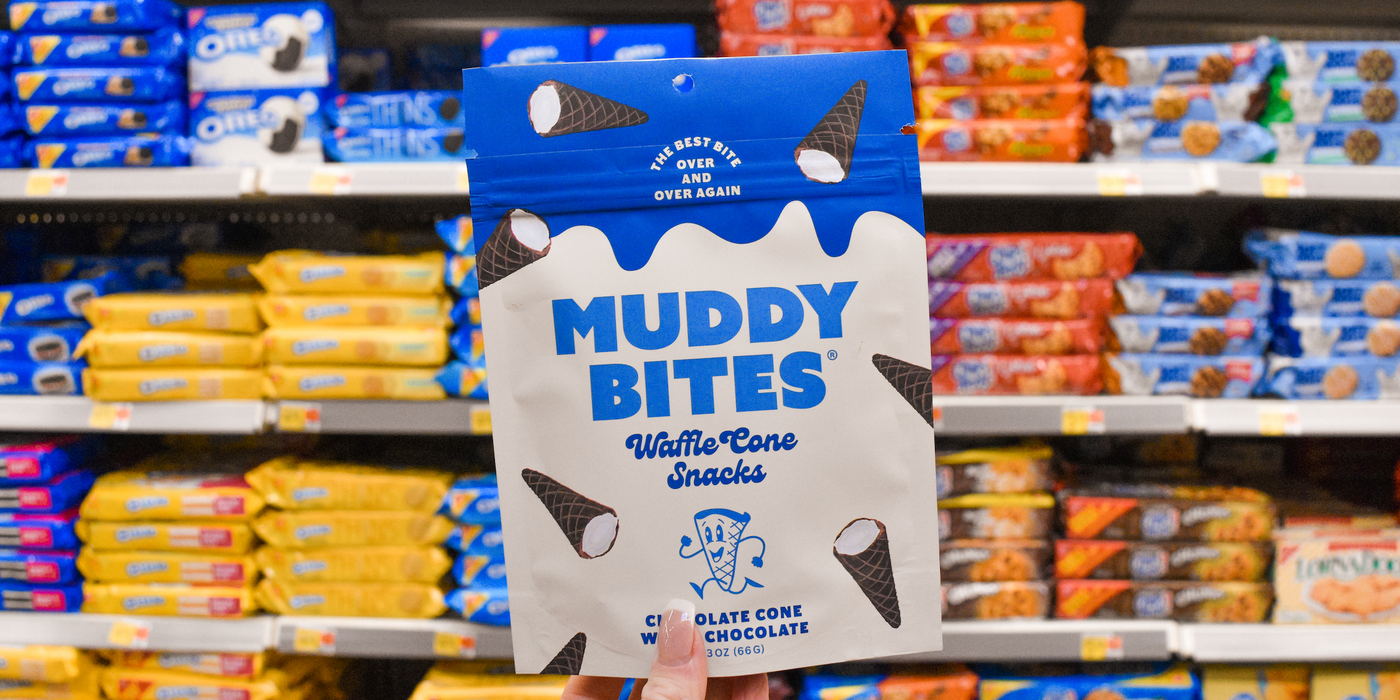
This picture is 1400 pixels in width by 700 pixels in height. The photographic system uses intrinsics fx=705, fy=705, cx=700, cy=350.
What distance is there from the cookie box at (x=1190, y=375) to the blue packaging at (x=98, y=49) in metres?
2.06

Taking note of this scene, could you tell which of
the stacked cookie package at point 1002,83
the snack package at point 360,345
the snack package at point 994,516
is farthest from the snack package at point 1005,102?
the snack package at point 360,345

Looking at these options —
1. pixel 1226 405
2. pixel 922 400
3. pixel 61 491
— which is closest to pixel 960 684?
pixel 1226 405

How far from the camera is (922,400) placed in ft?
2.12

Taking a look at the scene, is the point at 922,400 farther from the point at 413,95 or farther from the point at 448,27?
the point at 448,27

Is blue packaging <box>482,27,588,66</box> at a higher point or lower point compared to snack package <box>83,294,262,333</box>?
higher

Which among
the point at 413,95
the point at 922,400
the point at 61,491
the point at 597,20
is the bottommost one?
the point at 61,491

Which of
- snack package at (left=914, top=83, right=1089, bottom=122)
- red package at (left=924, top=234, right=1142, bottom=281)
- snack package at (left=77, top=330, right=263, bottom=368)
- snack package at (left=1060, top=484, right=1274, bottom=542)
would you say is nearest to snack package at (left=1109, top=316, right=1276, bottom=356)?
red package at (left=924, top=234, right=1142, bottom=281)

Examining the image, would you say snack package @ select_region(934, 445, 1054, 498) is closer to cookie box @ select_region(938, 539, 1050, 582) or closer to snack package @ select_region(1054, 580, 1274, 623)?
cookie box @ select_region(938, 539, 1050, 582)

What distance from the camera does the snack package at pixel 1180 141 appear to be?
4.55 ft

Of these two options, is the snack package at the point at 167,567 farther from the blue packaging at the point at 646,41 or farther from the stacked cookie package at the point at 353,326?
the blue packaging at the point at 646,41

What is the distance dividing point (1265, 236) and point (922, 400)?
4.30 ft

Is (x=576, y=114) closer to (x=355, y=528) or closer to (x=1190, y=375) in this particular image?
(x=355, y=528)

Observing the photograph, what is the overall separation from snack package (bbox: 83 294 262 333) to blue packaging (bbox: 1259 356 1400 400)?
213cm

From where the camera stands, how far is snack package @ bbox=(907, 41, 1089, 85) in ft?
4.62
